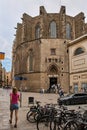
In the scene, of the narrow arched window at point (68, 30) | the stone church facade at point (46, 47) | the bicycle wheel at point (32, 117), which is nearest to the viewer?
the bicycle wheel at point (32, 117)

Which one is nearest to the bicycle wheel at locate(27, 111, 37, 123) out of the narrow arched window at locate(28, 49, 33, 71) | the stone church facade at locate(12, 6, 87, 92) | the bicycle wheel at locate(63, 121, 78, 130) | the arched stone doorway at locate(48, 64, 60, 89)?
the bicycle wheel at locate(63, 121, 78, 130)

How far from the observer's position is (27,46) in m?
62.6

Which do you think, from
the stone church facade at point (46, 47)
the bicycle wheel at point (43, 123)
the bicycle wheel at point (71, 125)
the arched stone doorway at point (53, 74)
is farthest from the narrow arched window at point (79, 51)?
the bicycle wheel at point (71, 125)

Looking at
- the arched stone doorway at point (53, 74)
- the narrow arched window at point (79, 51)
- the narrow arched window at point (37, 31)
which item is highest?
the narrow arched window at point (37, 31)

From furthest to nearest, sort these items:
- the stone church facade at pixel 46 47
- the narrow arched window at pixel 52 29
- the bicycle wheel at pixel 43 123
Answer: the narrow arched window at pixel 52 29
the stone church facade at pixel 46 47
the bicycle wheel at pixel 43 123

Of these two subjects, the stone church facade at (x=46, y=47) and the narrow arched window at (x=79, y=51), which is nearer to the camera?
the narrow arched window at (x=79, y=51)

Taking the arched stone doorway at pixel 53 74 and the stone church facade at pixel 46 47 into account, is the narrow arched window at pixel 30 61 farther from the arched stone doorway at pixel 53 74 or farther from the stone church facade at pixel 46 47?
the arched stone doorway at pixel 53 74

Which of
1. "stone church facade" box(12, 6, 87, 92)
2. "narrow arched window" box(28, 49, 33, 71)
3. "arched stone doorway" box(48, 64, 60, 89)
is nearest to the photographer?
"stone church facade" box(12, 6, 87, 92)

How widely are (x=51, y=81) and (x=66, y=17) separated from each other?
15994mm

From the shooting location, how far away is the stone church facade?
57812 millimetres

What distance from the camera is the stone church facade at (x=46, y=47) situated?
190 ft

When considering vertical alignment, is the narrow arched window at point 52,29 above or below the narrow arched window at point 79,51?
above

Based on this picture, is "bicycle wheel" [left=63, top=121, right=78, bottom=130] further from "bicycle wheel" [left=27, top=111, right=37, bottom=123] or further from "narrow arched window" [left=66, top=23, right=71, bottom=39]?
"narrow arched window" [left=66, top=23, right=71, bottom=39]

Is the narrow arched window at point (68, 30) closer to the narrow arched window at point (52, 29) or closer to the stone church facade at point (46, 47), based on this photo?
the stone church facade at point (46, 47)
